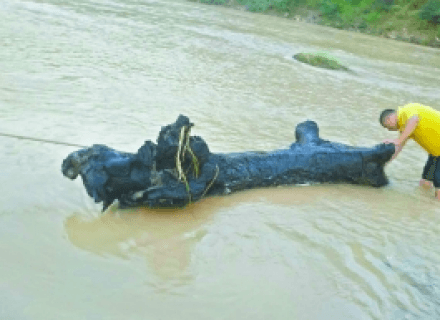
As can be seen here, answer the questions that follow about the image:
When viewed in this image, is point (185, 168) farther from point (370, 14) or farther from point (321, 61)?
point (370, 14)

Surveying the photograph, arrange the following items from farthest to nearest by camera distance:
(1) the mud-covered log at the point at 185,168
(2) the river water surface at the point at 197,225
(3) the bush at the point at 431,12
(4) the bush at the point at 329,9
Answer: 1. (4) the bush at the point at 329,9
2. (3) the bush at the point at 431,12
3. (1) the mud-covered log at the point at 185,168
4. (2) the river water surface at the point at 197,225

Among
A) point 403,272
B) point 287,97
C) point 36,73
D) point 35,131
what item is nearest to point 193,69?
point 287,97

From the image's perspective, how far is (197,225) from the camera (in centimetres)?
341

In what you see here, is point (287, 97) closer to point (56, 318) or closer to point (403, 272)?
point (403, 272)

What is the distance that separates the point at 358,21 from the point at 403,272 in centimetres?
3025

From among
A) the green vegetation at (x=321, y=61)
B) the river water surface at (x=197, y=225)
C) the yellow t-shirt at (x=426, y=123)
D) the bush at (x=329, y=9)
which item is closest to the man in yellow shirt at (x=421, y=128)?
the yellow t-shirt at (x=426, y=123)

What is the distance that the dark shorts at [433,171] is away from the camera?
4730 millimetres

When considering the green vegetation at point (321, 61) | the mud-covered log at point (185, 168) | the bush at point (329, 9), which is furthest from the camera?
the bush at point (329, 9)

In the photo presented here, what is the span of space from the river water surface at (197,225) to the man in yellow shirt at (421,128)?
0.23 metres

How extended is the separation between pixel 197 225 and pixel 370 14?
31233 millimetres

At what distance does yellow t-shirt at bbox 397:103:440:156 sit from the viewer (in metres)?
4.80

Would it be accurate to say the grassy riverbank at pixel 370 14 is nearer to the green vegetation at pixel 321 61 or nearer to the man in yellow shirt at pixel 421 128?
the green vegetation at pixel 321 61

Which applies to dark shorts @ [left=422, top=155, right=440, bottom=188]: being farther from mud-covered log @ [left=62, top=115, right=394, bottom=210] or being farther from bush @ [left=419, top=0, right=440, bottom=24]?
bush @ [left=419, top=0, right=440, bottom=24]

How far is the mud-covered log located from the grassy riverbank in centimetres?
2372
